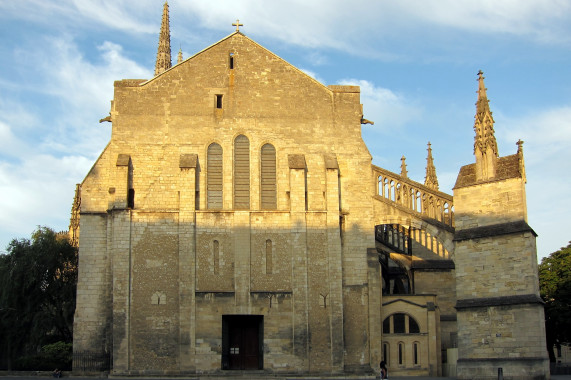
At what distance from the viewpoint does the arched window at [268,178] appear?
32.2 m

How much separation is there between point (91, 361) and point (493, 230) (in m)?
16.8

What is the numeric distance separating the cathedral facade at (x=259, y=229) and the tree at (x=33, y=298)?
21.4 ft

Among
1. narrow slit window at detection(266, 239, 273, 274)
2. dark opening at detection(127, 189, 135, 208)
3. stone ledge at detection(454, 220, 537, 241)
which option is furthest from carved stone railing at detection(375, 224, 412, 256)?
dark opening at detection(127, 189, 135, 208)

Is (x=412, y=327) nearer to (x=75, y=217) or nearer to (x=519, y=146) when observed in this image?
(x=519, y=146)

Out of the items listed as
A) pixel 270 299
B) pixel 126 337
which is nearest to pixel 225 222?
pixel 270 299

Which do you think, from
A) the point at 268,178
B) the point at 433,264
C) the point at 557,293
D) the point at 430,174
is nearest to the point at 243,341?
the point at 268,178

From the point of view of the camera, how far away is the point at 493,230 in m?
28.1

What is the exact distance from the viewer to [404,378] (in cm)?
2991

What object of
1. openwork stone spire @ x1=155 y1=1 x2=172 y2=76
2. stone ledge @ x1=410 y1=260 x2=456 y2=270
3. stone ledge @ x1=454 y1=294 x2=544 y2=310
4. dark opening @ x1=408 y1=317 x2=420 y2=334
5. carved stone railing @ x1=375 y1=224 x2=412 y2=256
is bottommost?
dark opening @ x1=408 y1=317 x2=420 y2=334

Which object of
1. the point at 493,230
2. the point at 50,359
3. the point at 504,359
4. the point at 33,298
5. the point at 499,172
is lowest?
the point at 50,359

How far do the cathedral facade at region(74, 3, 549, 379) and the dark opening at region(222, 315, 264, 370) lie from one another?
0.06 meters

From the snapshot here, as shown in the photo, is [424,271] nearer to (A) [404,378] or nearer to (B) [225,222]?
(A) [404,378]

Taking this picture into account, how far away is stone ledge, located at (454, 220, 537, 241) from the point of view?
89.8 feet

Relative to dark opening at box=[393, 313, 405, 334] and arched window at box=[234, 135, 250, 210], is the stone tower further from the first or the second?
arched window at box=[234, 135, 250, 210]
